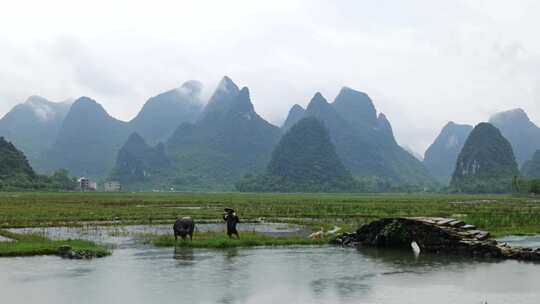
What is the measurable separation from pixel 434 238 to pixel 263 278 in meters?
7.47

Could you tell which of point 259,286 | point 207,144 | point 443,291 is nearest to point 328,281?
point 259,286

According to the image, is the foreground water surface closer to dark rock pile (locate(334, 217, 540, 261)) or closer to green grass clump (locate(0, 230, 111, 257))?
green grass clump (locate(0, 230, 111, 257))

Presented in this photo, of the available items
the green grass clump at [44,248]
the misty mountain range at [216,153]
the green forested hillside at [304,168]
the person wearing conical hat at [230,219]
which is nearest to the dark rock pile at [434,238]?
the person wearing conical hat at [230,219]

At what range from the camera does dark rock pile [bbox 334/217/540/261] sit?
1658 cm

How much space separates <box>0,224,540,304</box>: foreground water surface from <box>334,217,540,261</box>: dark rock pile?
1151 mm

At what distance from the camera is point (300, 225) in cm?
2744

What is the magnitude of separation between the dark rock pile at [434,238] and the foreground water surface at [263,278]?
1.15 metres

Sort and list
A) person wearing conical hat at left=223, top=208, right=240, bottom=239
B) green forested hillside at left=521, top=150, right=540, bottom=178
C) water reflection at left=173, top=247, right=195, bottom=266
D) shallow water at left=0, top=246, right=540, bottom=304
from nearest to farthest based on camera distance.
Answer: shallow water at left=0, top=246, right=540, bottom=304
water reflection at left=173, top=247, right=195, bottom=266
person wearing conical hat at left=223, top=208, right=240, bottom=239
green forested hillside at left=521, top=150, right=540, bottom=178

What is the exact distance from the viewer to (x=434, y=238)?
17.8m

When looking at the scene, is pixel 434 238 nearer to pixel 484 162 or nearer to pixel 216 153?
pixel 484 162

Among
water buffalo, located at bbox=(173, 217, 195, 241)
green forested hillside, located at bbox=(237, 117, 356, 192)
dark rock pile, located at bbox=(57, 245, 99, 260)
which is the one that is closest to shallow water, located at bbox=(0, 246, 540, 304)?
dark rock pile, located at bbox=(57, 245, 99, 260)

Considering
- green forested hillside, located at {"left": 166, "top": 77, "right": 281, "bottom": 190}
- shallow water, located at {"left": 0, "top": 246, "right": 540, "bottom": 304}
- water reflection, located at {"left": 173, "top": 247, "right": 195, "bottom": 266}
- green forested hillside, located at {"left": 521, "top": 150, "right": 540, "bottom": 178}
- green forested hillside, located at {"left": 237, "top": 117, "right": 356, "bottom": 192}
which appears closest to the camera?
shallow water, located at {"left": 0, "top": 246, "right": 540, "bottom": 304}

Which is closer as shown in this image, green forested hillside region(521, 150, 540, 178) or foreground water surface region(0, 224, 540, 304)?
foreground water surface region(0, 224, 540, 304)

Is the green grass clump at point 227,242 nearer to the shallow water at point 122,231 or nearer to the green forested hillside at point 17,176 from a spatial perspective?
the shallow water at point 122,231
